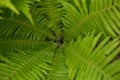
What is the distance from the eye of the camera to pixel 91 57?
2.08m

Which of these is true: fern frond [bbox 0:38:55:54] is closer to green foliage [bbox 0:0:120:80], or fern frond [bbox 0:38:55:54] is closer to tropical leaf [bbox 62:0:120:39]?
green foliage [bbox 0:0:120:80]

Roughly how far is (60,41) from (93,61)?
1.93 feet

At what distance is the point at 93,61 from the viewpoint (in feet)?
6.75

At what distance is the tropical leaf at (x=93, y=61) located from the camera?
6.57 ft

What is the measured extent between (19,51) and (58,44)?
0.43m

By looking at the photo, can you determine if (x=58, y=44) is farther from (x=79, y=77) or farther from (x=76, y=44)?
(x=79, y=77)

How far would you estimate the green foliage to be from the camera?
2.05 m

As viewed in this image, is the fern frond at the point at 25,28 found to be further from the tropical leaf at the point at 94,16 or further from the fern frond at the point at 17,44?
the tropical leaf at the point at 94,16

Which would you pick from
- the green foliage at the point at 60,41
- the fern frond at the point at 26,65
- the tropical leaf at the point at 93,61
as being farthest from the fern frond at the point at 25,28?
the tropical leaf at the point at 93,61

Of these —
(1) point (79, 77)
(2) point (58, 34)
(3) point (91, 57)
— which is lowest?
(1) point (79, 77)

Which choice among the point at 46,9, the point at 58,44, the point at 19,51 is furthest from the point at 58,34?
the point at 19,51

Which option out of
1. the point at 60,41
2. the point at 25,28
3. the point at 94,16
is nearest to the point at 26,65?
the point at 25,28

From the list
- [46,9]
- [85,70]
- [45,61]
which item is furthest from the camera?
[46,9]

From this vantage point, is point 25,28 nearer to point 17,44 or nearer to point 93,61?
point 17,44
